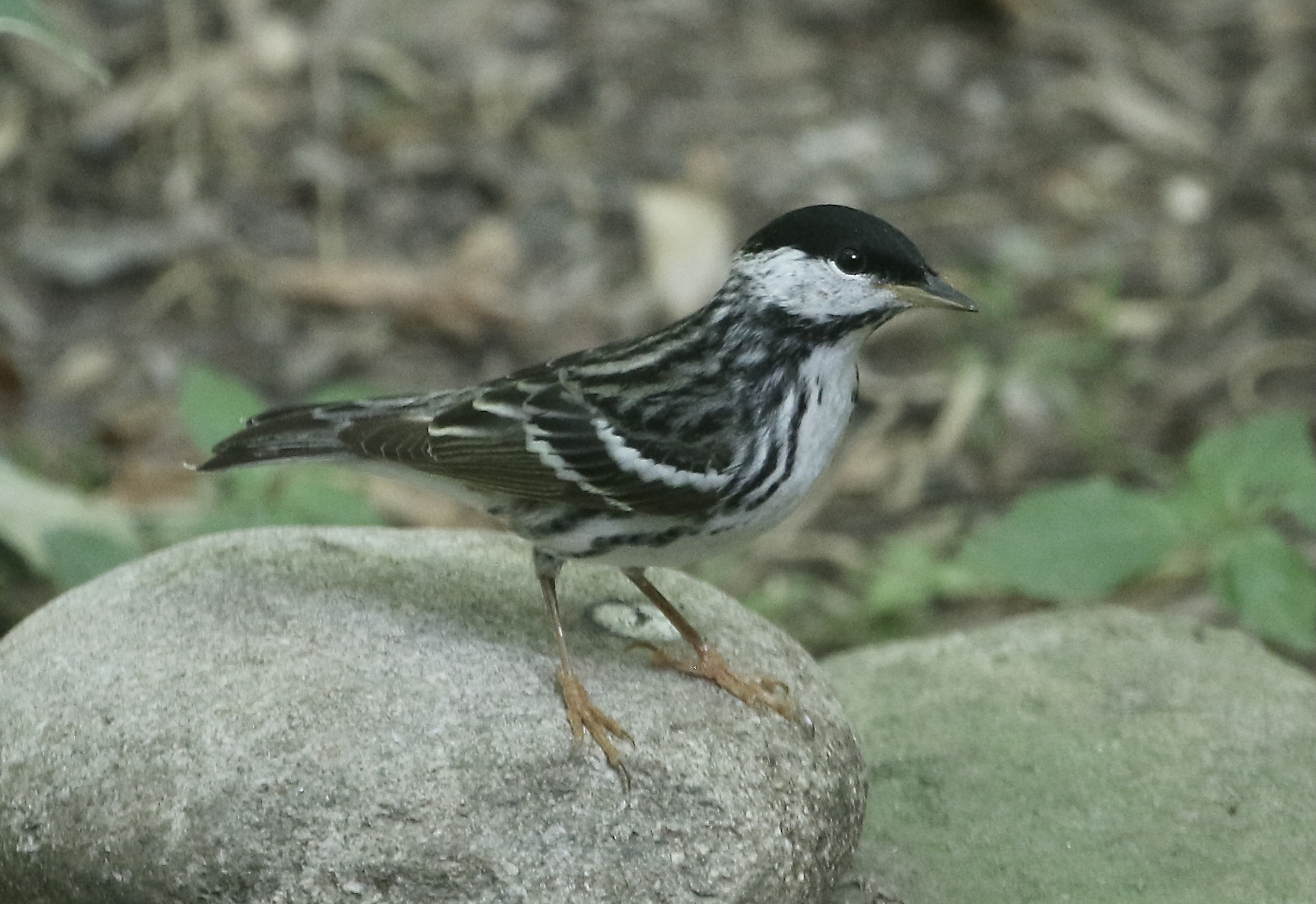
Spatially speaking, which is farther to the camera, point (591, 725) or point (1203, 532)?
point (1203, 532)

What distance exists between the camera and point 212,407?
564 centimetres

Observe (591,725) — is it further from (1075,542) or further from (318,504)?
(1075,542)

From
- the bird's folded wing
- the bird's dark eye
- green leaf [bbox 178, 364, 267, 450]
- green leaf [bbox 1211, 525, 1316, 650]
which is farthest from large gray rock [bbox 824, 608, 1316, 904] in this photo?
green leaf [bbox 178, 364, 267, 450]

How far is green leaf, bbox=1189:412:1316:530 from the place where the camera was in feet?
18.4

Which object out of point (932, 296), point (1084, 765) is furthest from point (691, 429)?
point (1084, 765)

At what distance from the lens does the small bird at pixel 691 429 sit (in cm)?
412

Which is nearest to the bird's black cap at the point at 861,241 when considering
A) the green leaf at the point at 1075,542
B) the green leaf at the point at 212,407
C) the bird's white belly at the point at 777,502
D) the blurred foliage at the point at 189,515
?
the bird's white belly at the point at 777,502

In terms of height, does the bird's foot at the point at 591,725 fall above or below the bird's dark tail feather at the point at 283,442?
below

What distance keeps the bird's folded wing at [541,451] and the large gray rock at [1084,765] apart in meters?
1.12

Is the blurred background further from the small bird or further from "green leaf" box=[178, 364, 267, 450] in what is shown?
the small bird

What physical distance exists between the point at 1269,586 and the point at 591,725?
2514mm

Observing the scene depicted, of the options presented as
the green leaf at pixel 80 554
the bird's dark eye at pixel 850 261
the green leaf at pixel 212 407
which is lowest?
the green leaf at pixel 80 554

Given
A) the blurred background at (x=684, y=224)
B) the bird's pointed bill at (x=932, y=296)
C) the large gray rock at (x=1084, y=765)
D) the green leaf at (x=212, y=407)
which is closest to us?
the bird's pointed bill at (x=932, y=296)

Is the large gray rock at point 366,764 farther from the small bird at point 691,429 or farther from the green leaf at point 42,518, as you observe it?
the green leaf at point 42,518
